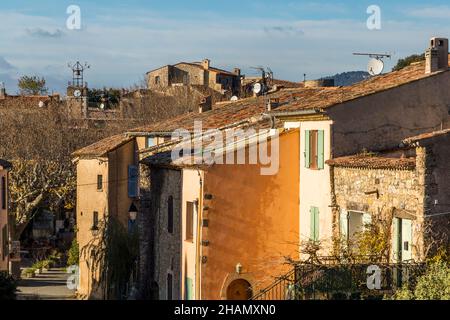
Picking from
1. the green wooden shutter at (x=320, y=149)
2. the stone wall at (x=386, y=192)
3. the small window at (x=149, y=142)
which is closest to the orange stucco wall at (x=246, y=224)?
the green wooden shutter at (x=320, y=149)

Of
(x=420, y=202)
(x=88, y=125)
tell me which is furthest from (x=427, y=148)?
(x=88, y=125)

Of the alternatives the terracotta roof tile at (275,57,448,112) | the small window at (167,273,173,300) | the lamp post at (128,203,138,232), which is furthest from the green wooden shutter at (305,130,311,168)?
the lamp post at (128,203,138,232)

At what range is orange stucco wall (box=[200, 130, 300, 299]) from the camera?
1252 inches

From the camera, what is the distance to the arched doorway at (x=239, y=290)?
31.8 meters

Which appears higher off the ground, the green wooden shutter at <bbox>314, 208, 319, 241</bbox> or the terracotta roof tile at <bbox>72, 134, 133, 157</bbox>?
the terracotta roof tile at <bbox>72, 134, 133, 157</bbox>

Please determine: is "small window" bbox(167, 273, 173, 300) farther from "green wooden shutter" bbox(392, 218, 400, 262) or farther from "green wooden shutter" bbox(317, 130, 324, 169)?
"green wooden shutter" bbox(392, 218, 400, 262)

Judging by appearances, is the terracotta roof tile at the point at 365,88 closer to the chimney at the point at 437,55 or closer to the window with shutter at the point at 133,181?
the chimney at the point at 437,55

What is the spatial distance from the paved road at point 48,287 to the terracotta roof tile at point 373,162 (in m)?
20.0

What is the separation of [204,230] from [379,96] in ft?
19.8

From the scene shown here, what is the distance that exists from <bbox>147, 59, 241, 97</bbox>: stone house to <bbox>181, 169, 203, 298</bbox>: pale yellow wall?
68.8 m

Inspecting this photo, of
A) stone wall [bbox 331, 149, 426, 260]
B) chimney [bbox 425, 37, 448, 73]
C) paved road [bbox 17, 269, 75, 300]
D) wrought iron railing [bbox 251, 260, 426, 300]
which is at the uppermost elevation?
chimney [bbox 425, 37, 448, 73]

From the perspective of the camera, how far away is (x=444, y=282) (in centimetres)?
2250

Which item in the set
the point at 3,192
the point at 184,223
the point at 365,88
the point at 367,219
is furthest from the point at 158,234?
the point at 3,192
